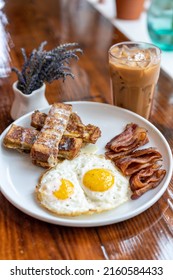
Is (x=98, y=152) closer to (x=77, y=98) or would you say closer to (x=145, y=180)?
(x=145, y=180)

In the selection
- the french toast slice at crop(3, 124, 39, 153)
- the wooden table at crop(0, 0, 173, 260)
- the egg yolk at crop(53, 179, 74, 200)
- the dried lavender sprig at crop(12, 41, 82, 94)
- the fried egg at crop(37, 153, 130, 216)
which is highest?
the dried lavender sprig at crop(12, 41, 82, 94)

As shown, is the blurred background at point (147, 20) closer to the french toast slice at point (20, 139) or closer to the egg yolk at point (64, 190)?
the french toast slice at point (20, 139)

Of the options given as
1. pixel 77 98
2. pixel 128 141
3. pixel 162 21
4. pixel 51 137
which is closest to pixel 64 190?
pixel 51 137

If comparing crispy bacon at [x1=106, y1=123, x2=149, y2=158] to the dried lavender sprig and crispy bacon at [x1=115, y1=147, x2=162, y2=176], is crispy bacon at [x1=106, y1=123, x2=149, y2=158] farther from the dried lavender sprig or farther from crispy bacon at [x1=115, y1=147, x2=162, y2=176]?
the dried lavender sprig

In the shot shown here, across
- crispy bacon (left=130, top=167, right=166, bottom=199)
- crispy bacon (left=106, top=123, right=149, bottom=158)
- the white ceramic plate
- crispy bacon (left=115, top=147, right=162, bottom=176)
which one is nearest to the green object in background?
the white ceramic plate
